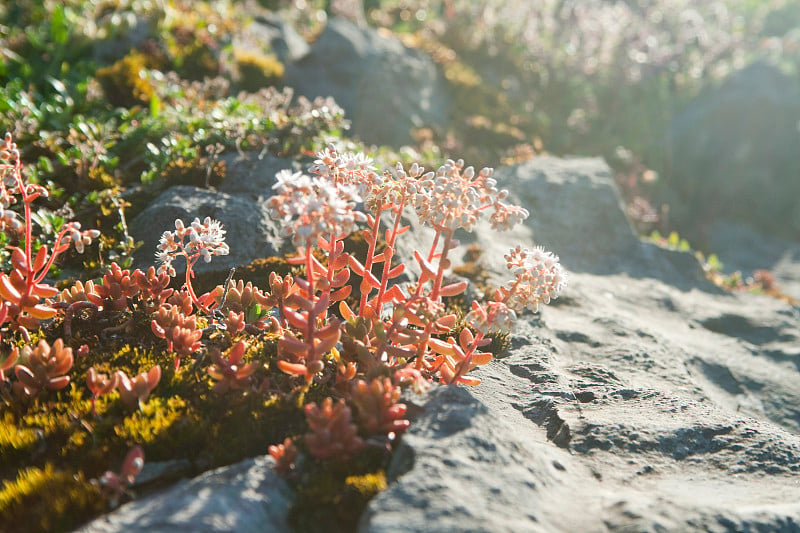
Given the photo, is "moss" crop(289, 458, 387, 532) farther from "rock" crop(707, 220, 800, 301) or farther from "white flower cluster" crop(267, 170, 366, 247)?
"rock" crop(707, 220, 800, 301)

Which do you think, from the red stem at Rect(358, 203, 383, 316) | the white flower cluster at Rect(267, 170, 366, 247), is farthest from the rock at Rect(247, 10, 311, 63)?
the white flower cluster at Rect(267, 170, 366, 247)

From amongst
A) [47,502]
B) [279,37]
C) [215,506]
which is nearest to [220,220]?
[47,502]

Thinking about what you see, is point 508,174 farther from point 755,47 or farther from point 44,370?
point 755,47

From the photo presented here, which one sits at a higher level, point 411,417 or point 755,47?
point 755,47

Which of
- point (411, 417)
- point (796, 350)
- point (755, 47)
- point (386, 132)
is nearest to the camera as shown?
point (411, 417)

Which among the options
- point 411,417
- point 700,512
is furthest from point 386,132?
point 700,512

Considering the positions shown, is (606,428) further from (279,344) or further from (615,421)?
(279,344)

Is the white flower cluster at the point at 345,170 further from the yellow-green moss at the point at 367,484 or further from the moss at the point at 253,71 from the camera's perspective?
the moss at the point at 253,71

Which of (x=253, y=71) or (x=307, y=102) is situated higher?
(x=253, y=71)
